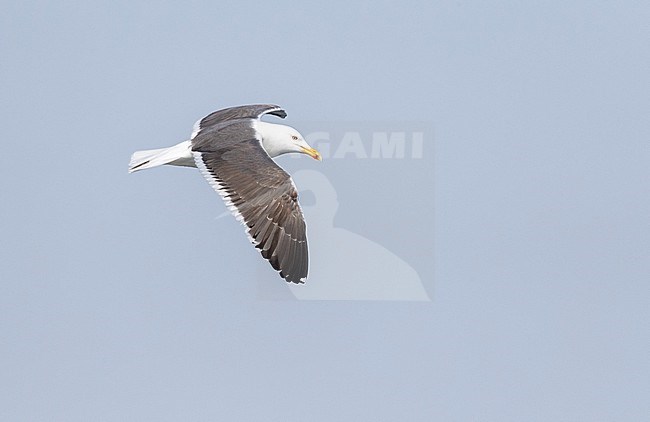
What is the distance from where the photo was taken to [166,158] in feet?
28.7

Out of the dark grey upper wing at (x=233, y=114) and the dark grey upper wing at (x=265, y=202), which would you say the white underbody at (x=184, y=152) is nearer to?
the dark grey upper wing at (x=233, y=114)

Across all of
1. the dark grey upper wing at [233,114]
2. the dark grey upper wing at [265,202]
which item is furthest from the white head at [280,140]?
the dark grey upper wing at [265,202]

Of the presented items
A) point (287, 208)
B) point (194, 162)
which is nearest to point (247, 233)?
point (287, 208)

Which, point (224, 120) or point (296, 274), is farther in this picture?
point (224, 120)

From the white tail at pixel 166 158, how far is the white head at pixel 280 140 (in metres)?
0.49

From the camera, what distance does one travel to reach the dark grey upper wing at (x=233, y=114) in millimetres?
9281

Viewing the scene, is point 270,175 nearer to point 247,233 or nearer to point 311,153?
point 247,233

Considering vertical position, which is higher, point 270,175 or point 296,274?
point 270,175

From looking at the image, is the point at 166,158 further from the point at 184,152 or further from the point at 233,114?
the point at 233,114

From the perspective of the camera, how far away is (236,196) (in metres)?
8.15

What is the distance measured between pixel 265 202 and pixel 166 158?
0.92 meters

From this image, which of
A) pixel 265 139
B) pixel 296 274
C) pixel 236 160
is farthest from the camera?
pixel 265 139

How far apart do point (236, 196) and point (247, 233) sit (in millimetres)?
329

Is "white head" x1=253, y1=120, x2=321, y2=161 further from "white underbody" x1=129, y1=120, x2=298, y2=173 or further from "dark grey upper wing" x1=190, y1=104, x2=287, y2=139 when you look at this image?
"dark grey upper wing" x1=190, y1=104, x2=287, y2=139
